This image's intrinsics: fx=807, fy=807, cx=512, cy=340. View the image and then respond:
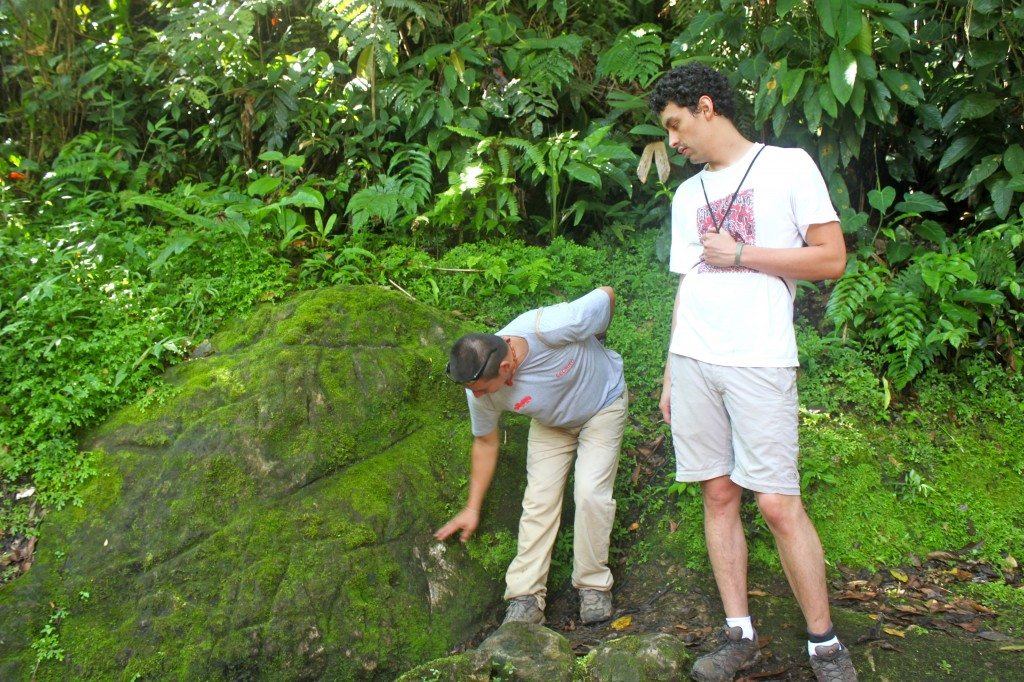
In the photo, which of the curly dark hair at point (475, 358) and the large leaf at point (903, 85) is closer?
the curly dark hair at point (475, 358)

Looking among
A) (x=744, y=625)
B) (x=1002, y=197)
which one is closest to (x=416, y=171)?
(x=1002, y=197)

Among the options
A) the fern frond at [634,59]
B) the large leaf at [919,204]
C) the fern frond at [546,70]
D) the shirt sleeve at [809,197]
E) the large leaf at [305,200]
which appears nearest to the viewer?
the shirt sleeve at [809,197]

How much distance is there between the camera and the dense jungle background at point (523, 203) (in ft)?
14.0

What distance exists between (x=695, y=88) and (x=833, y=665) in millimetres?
2240

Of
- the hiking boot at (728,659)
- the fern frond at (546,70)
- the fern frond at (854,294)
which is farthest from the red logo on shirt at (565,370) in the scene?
the fern frond at (546,70)

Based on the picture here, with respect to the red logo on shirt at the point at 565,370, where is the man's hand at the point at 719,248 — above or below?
above

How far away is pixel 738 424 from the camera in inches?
121

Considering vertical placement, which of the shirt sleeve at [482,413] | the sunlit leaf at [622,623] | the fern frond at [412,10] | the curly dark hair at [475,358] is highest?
the fern frond at [412,10]

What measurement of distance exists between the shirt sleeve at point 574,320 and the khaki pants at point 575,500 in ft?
1.38

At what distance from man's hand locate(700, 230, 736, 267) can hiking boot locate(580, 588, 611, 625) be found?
1732 millimetres

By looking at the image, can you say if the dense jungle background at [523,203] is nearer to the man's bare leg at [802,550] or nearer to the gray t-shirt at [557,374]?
the gray t-shirt at [557,374]

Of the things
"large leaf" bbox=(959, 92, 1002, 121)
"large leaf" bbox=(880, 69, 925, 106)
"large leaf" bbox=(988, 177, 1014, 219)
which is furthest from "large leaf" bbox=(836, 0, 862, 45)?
"large leaf" bbox=(988, 177, 1014, 219)

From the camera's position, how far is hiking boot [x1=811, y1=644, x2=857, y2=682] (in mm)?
3035

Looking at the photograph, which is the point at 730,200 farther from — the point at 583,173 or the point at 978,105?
the point at 978,105
